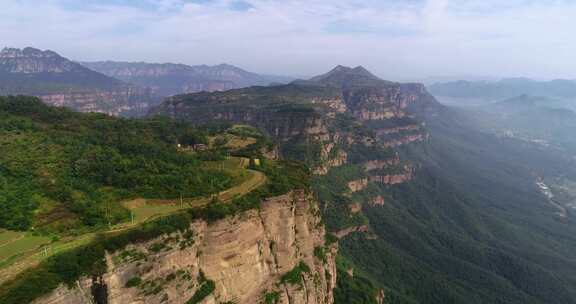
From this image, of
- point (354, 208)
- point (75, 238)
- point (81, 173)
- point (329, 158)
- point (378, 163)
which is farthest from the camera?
point (378, 163)

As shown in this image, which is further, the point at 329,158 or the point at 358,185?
the point at 329,158

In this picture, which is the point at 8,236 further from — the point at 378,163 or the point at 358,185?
the point at 378,163

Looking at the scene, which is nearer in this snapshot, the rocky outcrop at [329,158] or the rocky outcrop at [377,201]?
the rocky outcrop at [329,158]

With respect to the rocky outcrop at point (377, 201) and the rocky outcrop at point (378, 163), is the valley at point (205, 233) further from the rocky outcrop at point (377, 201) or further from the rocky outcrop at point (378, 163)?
the rocky outcrop at point (378, 163)

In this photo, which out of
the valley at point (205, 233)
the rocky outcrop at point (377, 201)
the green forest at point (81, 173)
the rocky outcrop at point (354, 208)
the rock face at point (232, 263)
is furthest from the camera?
the rocky outcrop at point (377, 201)

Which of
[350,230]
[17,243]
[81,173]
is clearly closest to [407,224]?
[350,230]

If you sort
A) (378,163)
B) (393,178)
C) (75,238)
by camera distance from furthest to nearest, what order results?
(393,178) → (378,163) → (75,238)

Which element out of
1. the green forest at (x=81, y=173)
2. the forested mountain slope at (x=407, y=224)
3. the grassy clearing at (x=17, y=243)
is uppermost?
the green forest at (x=81, y=173)

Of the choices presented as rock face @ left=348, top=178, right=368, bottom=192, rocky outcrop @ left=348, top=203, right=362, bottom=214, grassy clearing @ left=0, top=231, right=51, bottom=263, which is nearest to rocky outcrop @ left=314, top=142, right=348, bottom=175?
rock face @ left=348, top=178, right=368, bottom=192

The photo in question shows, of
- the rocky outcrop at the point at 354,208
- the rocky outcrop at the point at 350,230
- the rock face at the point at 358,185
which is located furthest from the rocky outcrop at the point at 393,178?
the rocky outcrop at the point at 350,230
